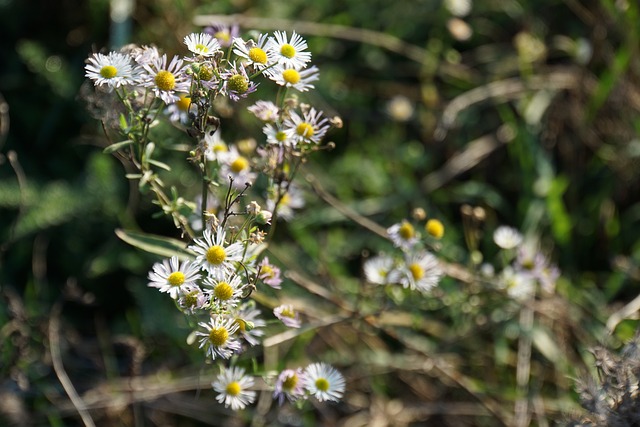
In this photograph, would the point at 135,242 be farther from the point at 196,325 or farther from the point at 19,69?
the point at 19,69

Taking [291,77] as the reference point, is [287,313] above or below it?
below

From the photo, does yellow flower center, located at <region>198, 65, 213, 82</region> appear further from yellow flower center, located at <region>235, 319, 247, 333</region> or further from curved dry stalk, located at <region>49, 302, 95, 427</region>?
curved dry stalk, located at <region>49, 302, 95, 427</region>

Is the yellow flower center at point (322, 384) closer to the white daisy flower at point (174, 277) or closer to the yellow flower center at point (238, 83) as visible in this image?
the white daisy flower at point (174, 277)

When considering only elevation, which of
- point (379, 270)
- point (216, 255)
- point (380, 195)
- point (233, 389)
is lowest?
point (233, 389)

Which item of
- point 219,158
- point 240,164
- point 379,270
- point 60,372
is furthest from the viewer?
point 60,372

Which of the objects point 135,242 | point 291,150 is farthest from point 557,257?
point 135,242

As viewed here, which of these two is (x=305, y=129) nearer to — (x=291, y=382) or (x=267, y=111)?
(x=267, y=111)

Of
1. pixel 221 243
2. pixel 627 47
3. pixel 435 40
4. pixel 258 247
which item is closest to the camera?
pixel 221 243

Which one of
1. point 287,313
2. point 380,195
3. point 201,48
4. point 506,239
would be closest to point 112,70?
point 201,48
